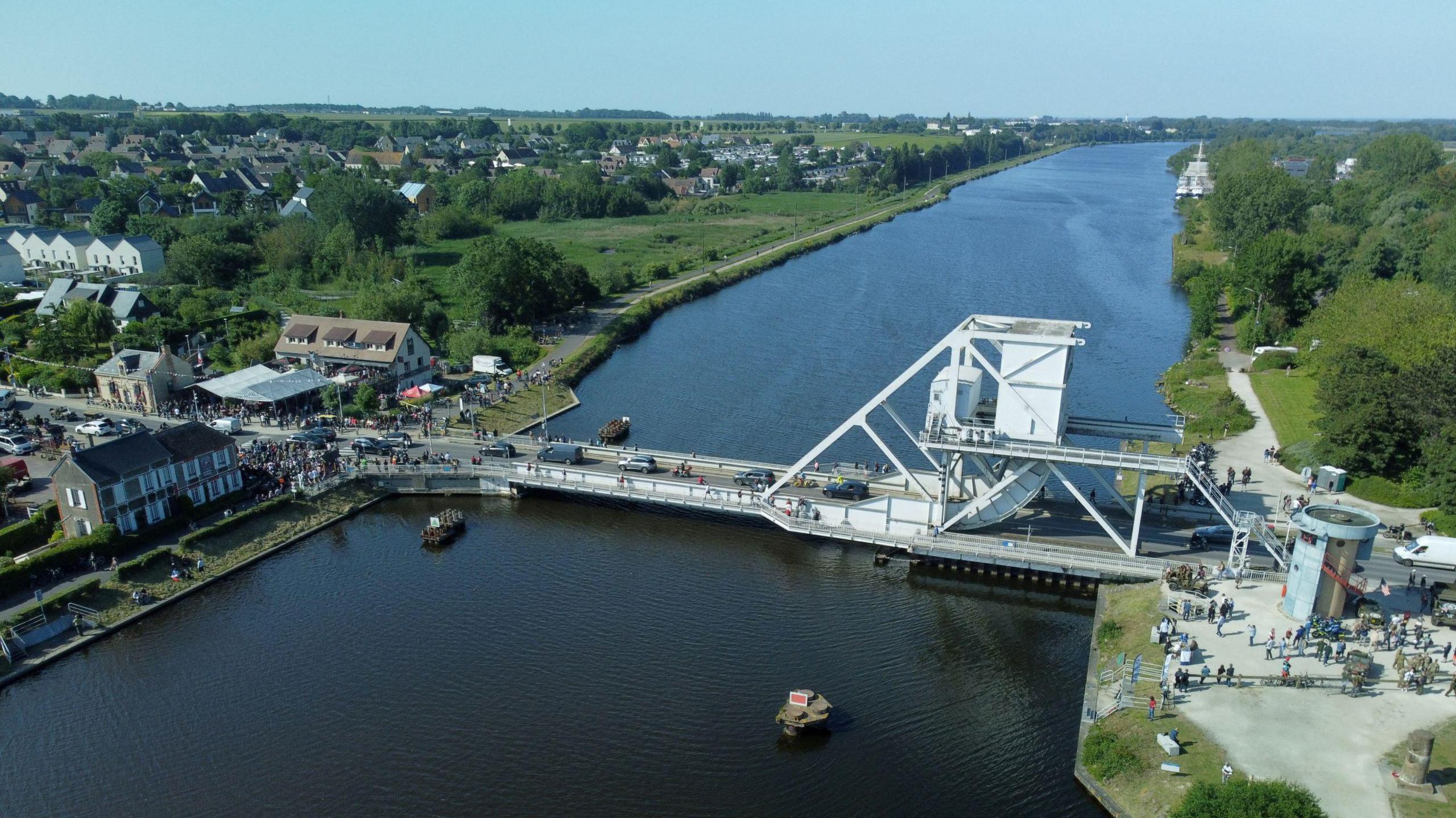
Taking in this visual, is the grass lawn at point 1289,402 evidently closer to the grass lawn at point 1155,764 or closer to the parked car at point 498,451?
the grass lawn at point 1155,764

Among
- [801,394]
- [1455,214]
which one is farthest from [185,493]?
A: [1455,214]

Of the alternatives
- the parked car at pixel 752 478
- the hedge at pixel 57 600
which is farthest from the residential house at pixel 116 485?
the parked car at pixel 752 478

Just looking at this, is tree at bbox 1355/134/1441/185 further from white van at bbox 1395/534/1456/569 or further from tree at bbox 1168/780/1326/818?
tree at bbox 1168/780/1326/818

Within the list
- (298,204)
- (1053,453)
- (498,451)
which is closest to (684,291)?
(498,451)

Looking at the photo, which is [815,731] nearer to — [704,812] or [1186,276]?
[704,812]

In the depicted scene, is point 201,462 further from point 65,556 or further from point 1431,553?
point 1431,553

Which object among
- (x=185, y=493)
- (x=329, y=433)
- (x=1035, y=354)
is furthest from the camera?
(x=329, y=433)
